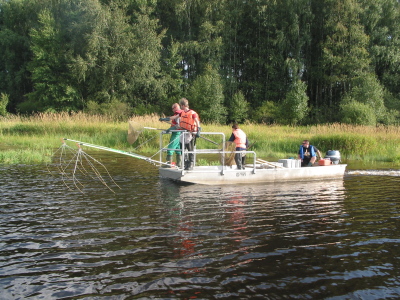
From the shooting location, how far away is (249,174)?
13203 millimetres

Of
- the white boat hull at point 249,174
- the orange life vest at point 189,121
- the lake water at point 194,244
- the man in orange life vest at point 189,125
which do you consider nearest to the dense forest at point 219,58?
the white boat hull at point 249,174

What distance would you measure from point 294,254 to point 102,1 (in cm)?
4661

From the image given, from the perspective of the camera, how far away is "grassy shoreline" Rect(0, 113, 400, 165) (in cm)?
2288

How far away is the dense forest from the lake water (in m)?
28.7

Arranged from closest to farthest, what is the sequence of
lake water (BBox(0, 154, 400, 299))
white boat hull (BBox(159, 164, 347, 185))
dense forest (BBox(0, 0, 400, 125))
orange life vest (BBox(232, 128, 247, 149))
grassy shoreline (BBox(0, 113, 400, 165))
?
lake water (BBox(0, 154, 400, 299)), white boat hull (BBox(159, 164, 347, 185)), orange life vest (BBox(232, 128, 247, 149)), grassy shoreline (BBox(0, 113, 400, 165)), dense forest (BBox(0, 0, 400, 125))

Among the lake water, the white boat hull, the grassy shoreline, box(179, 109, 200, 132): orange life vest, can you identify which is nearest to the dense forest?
the grassy shoreline

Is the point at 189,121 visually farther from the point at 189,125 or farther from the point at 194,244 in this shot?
the point at 194,244

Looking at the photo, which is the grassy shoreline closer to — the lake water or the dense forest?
the dense forest

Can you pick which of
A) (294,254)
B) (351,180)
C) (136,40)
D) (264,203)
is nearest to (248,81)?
(136,40)

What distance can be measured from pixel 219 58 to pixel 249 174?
37331mm

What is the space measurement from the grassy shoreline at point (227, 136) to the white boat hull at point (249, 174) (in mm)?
7092

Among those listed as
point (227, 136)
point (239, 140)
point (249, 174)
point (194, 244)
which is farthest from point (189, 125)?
point (227, 136)

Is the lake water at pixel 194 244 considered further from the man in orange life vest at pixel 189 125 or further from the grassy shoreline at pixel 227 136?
the grassy shoreline at pixel 227 136

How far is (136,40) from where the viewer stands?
4356 centimetres
